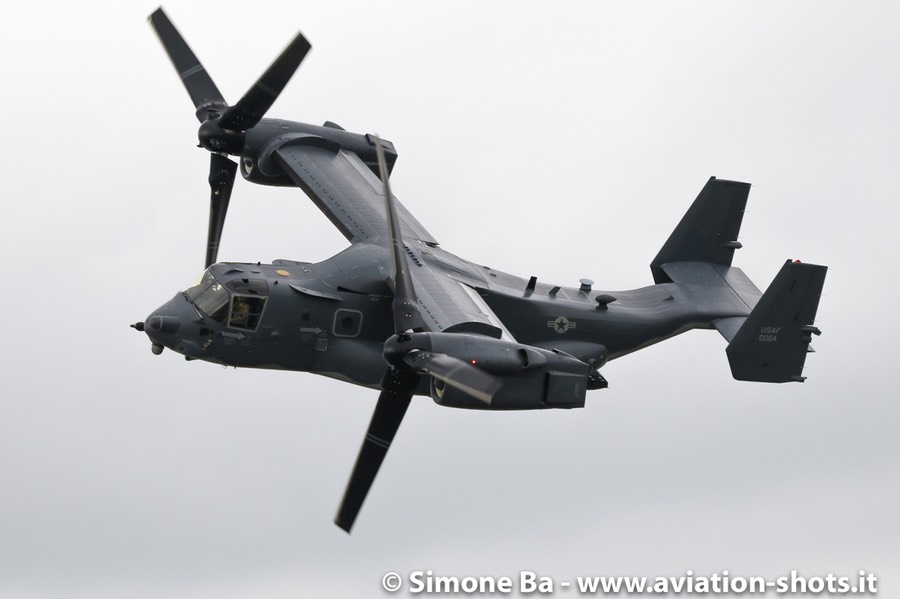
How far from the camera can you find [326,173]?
44.9m

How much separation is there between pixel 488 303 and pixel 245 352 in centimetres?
651

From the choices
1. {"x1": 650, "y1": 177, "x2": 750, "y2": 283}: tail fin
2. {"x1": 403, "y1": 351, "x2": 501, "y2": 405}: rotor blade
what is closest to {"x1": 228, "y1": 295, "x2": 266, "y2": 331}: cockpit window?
{"x1": 403, "y1": 351, "x2": 501, "y2": 405}: rotor blade

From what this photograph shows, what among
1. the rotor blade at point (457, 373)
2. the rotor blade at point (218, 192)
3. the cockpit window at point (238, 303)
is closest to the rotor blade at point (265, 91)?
the rotor blade at point (218, 192)

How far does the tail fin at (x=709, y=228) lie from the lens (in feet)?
151

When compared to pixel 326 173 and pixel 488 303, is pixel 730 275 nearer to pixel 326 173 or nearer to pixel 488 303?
pixel 488 303

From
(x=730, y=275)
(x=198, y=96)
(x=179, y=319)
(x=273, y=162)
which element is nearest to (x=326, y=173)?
(x=273, y=162)

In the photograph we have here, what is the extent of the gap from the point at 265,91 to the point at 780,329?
51.3 ft

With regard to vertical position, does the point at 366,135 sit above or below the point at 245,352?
above

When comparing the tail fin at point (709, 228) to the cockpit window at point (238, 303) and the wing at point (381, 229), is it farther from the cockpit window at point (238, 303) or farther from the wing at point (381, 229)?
the cockpit window at point (238, 303)

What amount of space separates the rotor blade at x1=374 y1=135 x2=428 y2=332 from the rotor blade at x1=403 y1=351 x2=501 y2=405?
1703 millimetres

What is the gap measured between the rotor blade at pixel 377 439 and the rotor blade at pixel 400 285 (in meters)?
1.21

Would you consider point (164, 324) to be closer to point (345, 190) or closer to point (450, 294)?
point (450, 294)

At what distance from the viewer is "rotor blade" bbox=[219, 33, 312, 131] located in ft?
141

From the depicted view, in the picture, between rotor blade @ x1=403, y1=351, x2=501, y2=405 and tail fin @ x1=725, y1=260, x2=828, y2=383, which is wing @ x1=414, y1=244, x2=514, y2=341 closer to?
rotor blade @ x1=403, y1=351, x2=501, y2=405
